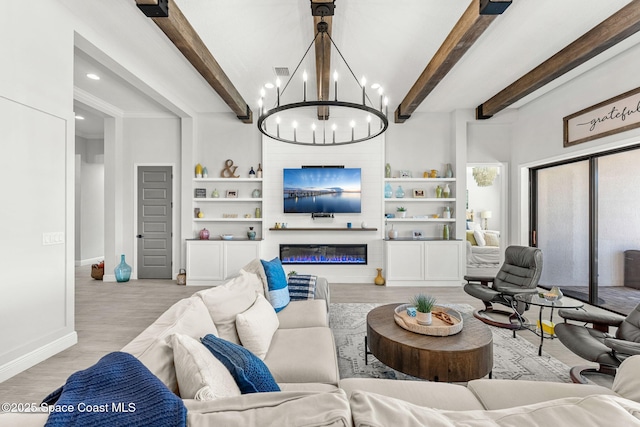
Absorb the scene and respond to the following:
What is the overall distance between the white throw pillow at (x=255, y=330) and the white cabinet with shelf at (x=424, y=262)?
11.4 ft

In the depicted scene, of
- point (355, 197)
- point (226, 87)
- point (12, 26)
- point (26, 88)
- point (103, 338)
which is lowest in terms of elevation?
point (103, 338)

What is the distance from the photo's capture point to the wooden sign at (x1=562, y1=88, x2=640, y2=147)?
10.6 ft

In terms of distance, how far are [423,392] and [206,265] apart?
4499 mm

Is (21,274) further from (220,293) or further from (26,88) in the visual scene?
(220,293)

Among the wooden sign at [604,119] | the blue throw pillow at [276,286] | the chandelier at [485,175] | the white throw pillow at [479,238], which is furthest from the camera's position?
the chandelier at [485,175]

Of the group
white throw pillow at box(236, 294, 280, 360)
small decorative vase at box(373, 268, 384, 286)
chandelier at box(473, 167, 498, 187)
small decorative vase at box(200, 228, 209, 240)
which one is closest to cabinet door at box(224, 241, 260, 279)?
small decorative vase at box(200, 228, 209, 240)

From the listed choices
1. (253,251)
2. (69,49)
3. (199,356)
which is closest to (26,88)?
(69,49)

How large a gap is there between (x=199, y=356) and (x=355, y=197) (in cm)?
442

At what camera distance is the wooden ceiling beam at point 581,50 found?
264 centimetres

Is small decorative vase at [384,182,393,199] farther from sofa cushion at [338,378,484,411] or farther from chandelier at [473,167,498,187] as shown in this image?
sofa cushion at [338,378,484,411]

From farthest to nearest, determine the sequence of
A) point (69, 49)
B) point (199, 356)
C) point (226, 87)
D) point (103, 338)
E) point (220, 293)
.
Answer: point (226, 87), point (103, 338), point (69, 49), point (220, 293), point (199, 356)

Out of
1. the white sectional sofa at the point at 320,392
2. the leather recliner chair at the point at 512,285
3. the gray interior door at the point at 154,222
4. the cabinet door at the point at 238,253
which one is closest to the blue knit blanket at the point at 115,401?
the white sectional sofa at the point at 320,392

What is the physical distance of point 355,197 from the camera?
529cm

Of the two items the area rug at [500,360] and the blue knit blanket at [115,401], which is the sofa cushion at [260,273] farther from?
the blue knit blanket at [115,401]
